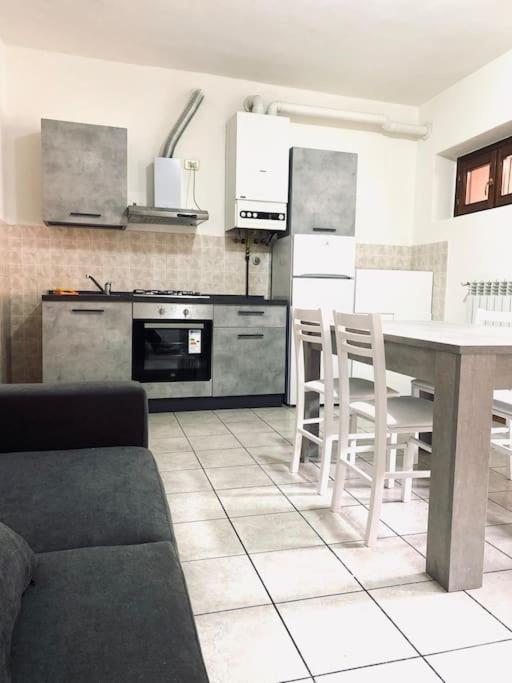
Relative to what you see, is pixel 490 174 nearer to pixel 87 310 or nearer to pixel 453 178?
pixel 453 178

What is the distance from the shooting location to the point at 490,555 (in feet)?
6.22

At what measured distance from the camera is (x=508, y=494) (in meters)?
2.48

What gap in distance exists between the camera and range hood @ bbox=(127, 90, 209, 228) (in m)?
4.04

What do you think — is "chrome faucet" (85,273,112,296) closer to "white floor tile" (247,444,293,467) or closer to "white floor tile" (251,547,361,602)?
"white floor tile" (247,444,293,467)

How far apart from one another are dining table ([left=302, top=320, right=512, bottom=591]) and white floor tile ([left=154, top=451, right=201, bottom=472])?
143 cm

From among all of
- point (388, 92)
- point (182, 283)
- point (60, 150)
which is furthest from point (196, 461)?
point (388, 92)

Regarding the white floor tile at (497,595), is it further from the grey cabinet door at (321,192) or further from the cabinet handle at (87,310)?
the grey cabinet door at (321,192)

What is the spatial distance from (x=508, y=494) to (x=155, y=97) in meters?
3.96

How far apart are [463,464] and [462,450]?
0.05m

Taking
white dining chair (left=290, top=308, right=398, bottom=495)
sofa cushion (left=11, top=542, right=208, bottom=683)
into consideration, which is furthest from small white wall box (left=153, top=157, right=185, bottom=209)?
sofa cushion (left=11, top=542, right=208, bottom=683)

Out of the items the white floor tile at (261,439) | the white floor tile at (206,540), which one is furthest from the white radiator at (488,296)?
the white floor tile at (206,540)

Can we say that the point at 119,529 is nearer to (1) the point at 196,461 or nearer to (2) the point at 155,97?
(1) the point at 196,461

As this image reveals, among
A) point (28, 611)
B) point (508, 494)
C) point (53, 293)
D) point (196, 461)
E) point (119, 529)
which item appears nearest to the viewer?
point (28, 611)

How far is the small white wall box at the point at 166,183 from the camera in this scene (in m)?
4.14
